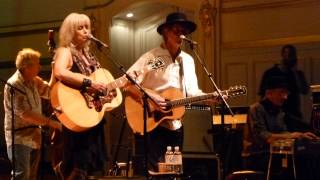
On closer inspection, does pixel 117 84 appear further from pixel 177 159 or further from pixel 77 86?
pixel 177 159

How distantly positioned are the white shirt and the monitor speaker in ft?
1.48

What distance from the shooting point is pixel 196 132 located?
18.9 feet

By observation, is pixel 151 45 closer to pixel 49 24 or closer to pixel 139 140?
pixel 49 24

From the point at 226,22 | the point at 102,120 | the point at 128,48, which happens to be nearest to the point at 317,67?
the point at 226,22

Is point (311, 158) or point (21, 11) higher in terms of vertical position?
point (21, 11)

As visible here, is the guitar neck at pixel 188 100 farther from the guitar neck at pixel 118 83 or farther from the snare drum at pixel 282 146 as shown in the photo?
the snare drum at pixel 282 146

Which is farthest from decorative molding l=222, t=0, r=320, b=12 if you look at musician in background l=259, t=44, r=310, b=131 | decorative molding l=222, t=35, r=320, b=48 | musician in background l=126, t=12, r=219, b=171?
musician in background l=126, t=12, r=219, b=171

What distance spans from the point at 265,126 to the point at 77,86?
2020 millimetres

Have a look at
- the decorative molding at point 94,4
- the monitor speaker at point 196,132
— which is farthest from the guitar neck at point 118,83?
the decorative molding at point 94,4

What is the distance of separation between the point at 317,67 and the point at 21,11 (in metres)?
5.68

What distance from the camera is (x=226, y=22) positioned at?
8.87 metres

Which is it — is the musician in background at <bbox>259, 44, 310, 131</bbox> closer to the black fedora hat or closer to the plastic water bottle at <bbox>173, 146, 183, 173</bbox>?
the black fedora hat

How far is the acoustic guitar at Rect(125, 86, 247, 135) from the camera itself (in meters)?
5.13

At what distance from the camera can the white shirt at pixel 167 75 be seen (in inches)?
207
